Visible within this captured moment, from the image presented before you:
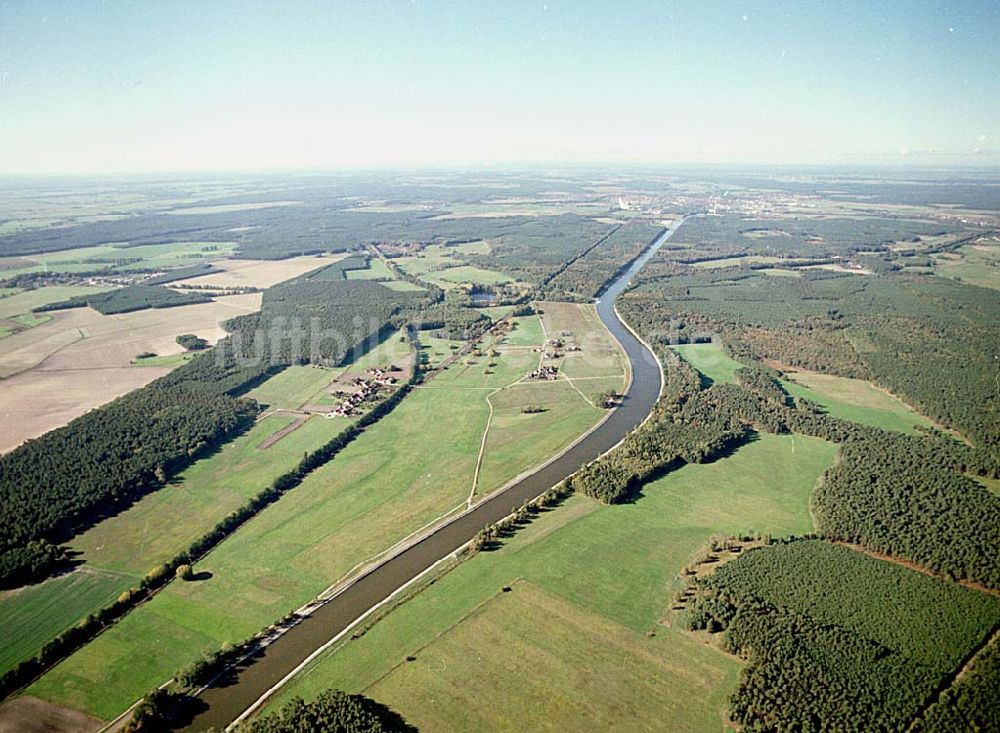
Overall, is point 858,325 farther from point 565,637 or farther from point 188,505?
point 188,505

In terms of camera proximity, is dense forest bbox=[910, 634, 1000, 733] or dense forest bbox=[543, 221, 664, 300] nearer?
dense forest bbox=[910, 634, 1000, 733]

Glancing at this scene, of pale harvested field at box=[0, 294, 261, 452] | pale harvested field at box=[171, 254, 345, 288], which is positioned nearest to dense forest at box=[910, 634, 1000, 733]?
pale harvested field at box=[0, 294, 261, 452]

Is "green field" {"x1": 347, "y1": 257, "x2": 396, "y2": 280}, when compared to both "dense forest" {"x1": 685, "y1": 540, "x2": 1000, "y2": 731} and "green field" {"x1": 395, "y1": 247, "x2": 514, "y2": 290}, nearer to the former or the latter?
"green field" {"x1": 395, "y1": 247, "x2": 514, "y2": 290}

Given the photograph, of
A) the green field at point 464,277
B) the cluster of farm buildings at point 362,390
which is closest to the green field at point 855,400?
the cluster of farm buildings at point 362,390

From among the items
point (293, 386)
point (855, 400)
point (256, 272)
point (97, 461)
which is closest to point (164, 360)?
point (293, 386)

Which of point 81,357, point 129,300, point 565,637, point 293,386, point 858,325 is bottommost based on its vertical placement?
point 565,637

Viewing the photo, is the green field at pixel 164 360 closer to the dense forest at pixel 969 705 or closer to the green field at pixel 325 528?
the green field at pixel 325 528
